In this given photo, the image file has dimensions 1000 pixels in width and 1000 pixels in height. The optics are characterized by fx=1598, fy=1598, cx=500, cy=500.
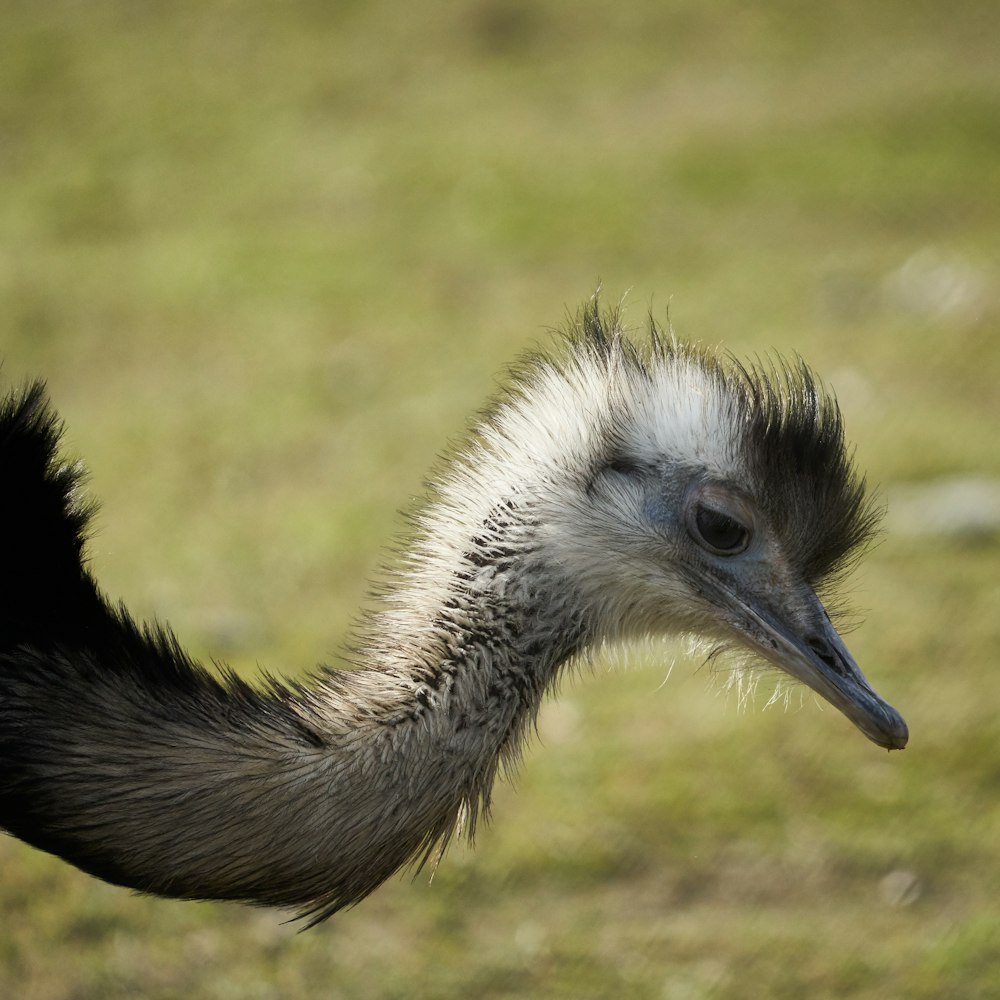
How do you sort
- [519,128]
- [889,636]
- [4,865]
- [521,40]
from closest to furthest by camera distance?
1. [4,865]
2. [889,636]
3. [519,128]
4. [521,40]

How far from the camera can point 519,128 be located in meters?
10.1

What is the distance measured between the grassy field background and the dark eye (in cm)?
121

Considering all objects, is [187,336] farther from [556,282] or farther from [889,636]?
[889,636]

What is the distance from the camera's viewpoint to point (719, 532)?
8.66ft

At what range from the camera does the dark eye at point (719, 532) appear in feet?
8.63

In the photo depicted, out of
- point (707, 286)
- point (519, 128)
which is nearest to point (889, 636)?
point (707, 286)

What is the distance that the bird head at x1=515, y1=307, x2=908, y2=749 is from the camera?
8.60 ft

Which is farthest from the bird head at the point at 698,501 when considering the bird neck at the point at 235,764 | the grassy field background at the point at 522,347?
the grassy field background at the point at 522,347

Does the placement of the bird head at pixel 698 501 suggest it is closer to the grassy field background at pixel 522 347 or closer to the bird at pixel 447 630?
the bird at pixel 447 630

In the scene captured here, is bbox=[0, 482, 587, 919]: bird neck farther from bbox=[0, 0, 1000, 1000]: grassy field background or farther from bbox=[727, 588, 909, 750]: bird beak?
bbox=[0, 0, 1000, 1000]: grassy field background

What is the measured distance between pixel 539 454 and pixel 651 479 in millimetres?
192

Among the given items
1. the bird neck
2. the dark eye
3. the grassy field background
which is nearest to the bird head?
the dark eye

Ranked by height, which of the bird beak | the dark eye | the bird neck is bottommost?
the bird neck

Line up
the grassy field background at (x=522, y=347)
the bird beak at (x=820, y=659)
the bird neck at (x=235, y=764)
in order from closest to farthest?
the bird neck at (x=235, y=764), the bird beak at (x=820, y=659), the grassy field background at (x=522, y=347)
